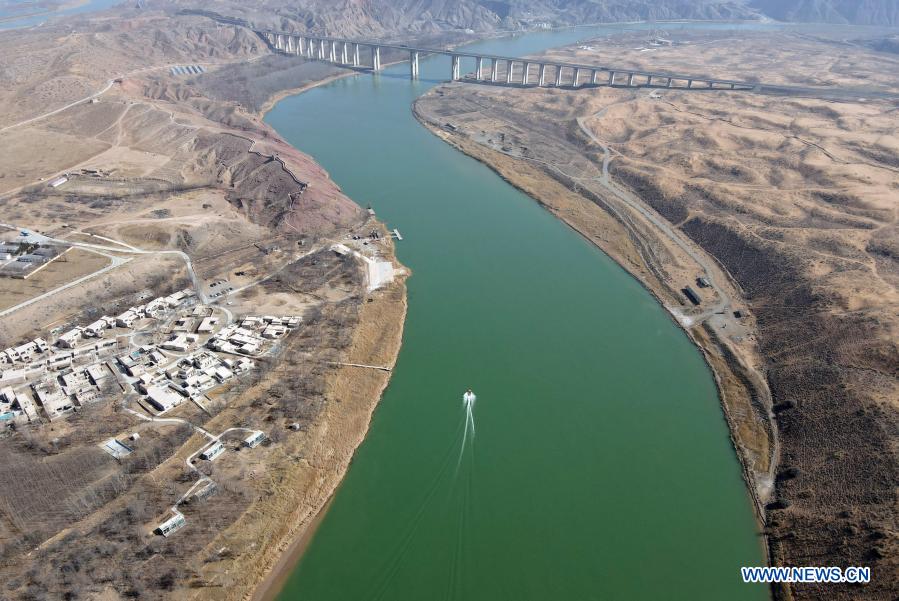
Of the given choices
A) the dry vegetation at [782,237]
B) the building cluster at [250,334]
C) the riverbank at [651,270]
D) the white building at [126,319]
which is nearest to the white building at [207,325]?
the building cluster at [250,334]

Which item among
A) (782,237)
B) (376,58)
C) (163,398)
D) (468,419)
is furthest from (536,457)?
(376,58)

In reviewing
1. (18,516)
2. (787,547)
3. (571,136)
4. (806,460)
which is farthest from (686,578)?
(571,136)

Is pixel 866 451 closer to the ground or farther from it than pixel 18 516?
farther from it

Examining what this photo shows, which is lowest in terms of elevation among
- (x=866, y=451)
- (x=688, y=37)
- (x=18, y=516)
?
(x=18, y=516)

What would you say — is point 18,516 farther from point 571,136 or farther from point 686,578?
point 571,136

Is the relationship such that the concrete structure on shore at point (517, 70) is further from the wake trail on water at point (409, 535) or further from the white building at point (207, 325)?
the wake trail on water at point (409, 535)

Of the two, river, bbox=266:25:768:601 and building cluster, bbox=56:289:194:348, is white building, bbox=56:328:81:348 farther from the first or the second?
river, bbox=266:25:768:601

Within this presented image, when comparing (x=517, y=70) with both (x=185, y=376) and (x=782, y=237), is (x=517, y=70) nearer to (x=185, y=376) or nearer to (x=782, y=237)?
(x=782, y=237)
